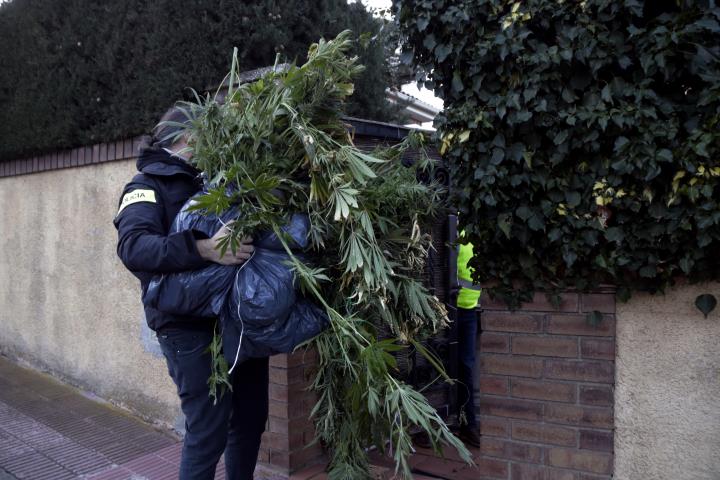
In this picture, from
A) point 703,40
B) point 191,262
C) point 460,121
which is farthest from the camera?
point 460,121

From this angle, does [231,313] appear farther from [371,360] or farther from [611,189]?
[611,189]

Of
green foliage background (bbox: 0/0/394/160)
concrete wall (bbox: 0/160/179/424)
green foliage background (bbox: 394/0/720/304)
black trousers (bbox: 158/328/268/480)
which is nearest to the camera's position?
green foliage background (bbox: 394/0/720/304)

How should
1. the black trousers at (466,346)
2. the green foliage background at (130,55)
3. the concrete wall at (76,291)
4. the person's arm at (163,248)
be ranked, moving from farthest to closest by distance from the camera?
1. the concrete wall at (76,291)
2. the black trousers at (466,346)
3. the green foliage background at (130,55)
4. the person's arm at (163,248)

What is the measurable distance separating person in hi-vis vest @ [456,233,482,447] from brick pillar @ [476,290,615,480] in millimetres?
1676

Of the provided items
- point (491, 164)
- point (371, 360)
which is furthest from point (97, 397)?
point (491, 164)

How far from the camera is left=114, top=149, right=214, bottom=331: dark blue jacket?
231cm

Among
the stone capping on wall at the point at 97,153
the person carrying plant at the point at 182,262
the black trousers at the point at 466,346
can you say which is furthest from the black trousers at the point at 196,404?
the black trousers at the point at 466,346

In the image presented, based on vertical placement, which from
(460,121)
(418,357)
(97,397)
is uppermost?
(460,121)

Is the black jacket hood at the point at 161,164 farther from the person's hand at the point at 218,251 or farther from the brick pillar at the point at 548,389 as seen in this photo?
the brick pillar at the point at 548,389

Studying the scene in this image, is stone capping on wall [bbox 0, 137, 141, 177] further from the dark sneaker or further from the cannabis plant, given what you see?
the dark sneaker

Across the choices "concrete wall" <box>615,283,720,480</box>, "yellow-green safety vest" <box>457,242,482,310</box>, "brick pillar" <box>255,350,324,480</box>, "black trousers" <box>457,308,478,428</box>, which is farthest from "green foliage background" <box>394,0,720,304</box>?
"black trousers" <box>457,308,478,428</box>

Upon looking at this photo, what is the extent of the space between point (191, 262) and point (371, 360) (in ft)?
2.57

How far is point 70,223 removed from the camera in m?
5.45

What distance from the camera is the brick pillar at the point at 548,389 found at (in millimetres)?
2566
